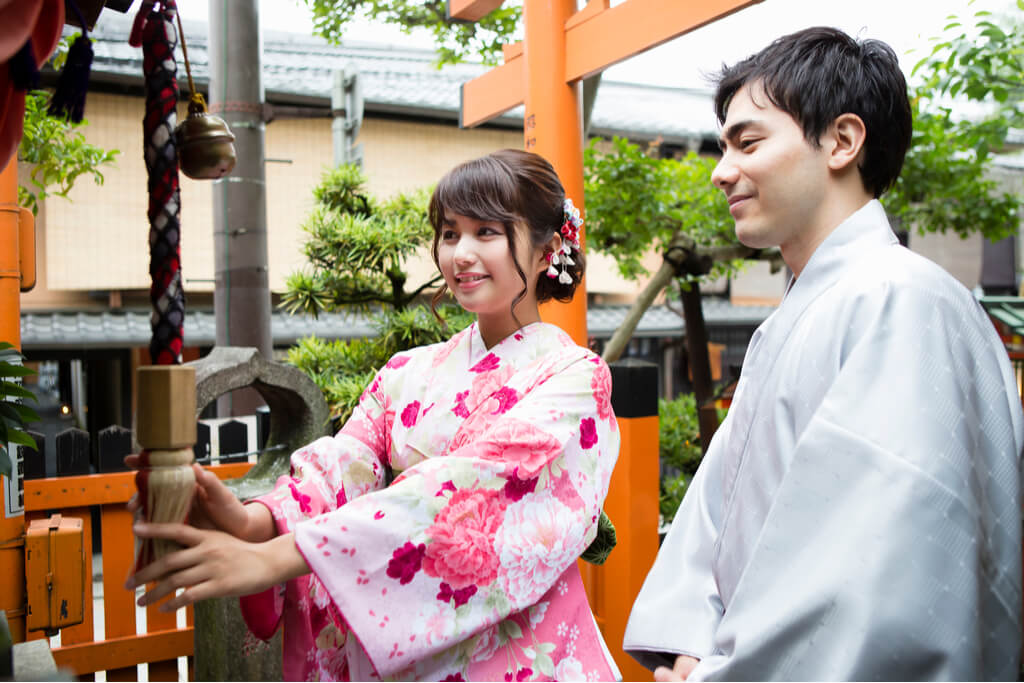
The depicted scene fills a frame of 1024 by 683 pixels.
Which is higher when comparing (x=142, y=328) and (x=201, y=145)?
(x=201, y=145)

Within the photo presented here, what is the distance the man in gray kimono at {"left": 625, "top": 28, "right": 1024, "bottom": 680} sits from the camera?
1.09 meters

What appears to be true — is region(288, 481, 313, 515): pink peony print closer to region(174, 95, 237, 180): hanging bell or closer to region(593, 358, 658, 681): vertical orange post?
region(174, 95, 237, 180): hanging bell

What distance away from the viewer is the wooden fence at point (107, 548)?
3209mm

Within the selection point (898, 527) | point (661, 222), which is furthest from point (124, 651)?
point (661, 222)

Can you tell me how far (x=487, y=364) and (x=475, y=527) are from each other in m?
0.52

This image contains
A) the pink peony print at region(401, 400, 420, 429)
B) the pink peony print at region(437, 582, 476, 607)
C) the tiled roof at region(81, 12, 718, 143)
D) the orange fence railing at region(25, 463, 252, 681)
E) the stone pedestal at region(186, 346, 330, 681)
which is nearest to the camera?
the pink peony print at region(437, 582, 476, 607)

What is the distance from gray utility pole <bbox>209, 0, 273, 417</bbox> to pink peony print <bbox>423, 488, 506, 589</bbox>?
442 centimetres

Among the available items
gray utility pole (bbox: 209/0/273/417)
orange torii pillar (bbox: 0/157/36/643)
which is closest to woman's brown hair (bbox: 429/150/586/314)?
orange torii pillar (bbox: 0/157/36/643)

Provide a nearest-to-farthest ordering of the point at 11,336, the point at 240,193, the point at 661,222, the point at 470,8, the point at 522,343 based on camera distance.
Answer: the point at 522,343 → the point at 11,336 → the point at 470,8 → the point at 240,193 → the point at 661,222

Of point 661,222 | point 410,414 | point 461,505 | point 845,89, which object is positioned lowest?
point 461,505

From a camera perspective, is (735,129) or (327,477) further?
(327,477)

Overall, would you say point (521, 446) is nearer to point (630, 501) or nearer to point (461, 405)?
point (461, 405)

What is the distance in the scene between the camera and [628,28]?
3254mm

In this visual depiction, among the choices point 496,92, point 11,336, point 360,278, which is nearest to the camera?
point 11,336
